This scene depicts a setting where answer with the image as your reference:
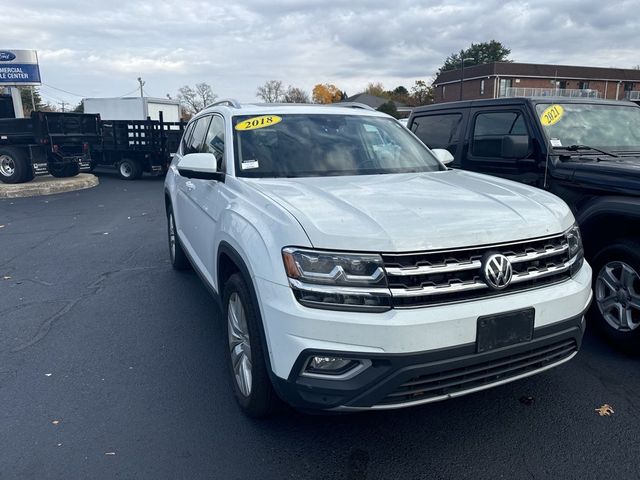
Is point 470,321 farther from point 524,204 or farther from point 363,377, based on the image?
point 524,204

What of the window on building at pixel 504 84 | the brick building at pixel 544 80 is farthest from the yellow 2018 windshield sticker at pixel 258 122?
the window on building at pixel 504 84

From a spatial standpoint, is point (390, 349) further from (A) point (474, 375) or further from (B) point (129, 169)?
(B) point (129, 169)

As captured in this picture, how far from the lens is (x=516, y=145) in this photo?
4527 millimetres

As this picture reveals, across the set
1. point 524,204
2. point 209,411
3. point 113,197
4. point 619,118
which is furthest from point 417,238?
point 113,197

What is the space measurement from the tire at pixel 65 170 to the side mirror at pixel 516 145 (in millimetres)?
15735

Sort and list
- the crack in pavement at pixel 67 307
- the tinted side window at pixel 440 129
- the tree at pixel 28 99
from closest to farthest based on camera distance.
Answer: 1. the crack in pavement at pixel 67 307
2. the tinted side window at pixel 440 129
3. the tree at pixel 28 99

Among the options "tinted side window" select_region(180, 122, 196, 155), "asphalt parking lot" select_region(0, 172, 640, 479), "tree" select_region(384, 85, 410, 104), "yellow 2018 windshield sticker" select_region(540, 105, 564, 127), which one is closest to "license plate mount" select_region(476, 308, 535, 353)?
"asphalt parking lot" select_region(0, 172, 640, 479)

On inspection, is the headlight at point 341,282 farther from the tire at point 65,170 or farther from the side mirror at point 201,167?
the tire at point 65,170

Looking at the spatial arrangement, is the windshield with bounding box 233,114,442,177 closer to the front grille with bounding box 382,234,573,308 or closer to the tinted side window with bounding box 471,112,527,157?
the tinted side window with bounding box 471,112,527,157

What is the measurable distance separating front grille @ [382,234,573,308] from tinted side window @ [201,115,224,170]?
1.95 metres

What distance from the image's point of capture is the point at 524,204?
2.78 meters

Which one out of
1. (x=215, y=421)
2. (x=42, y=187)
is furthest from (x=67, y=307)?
(x=42, y=187)

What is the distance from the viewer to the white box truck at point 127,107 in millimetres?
25094

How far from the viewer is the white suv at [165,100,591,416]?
2.24m
